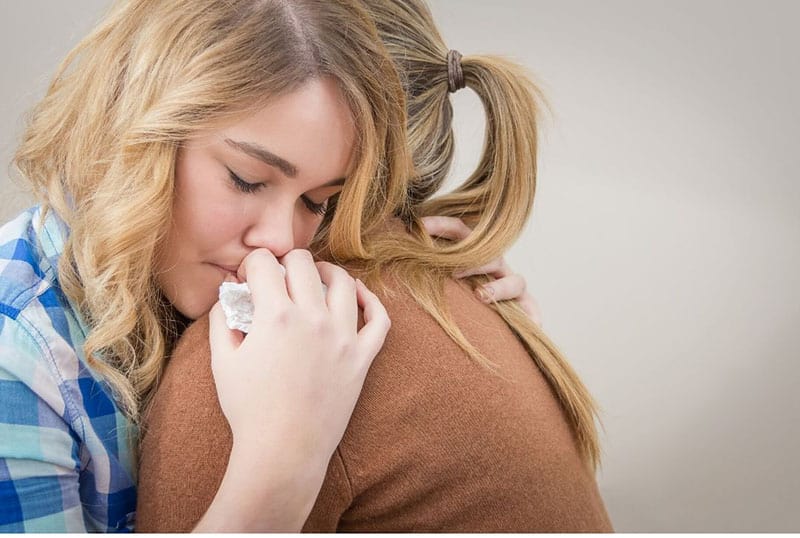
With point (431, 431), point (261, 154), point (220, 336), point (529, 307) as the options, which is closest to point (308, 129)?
point (261, 154)

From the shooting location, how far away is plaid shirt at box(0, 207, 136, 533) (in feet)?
2.92

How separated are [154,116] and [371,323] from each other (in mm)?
393

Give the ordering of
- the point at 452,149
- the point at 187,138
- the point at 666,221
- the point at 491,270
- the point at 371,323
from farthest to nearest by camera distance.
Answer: the point at 666,221 < the point at 452,149 < the point at 491,270 < the point at 187,138 < the point at 371,323

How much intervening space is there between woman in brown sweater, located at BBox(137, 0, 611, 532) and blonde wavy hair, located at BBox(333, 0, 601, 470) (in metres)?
0.03

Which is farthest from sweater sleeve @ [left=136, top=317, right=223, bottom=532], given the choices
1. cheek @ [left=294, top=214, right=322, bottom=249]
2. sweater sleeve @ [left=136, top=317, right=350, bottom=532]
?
cheek @ [left=294, top=214, right=322, bottom=249]

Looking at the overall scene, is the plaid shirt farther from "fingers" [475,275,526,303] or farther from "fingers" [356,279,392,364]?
"fingers" [475,275,526,303]

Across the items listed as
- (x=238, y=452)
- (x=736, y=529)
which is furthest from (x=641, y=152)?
(x=238, y=452)

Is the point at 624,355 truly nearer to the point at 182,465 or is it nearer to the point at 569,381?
the point at 569,381

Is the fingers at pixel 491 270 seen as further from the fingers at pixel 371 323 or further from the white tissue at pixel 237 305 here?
the white tissue at pixel 237 305

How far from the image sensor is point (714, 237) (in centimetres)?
220

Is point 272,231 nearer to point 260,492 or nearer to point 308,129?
point 308,129

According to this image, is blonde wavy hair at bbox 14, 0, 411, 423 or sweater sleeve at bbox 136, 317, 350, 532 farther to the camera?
blonde wavy hair at bbox 14, 0, 411, 423

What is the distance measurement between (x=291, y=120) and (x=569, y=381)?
49 centimetres

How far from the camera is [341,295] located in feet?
3.11
